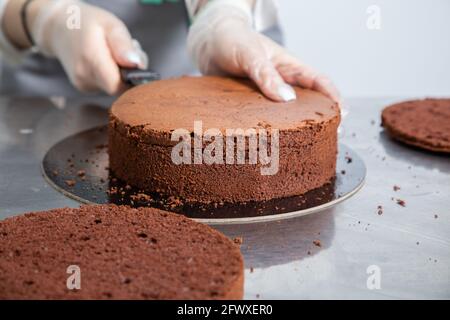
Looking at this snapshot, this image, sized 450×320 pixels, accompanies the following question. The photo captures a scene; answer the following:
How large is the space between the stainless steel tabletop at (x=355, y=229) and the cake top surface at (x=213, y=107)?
24cm

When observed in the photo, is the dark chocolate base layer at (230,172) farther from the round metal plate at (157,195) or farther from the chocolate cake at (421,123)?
the chocolate cake at (421,123)

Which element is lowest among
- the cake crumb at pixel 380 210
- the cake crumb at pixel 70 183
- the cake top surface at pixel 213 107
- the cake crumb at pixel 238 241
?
Answer: the cake crumb at pixel 380 210

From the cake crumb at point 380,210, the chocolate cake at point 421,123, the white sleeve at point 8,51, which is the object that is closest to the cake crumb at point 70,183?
the cake crumb at point 380,210

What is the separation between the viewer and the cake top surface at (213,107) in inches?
62.7

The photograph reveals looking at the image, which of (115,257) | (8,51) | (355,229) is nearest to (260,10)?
(8,51)

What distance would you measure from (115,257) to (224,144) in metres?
0.46

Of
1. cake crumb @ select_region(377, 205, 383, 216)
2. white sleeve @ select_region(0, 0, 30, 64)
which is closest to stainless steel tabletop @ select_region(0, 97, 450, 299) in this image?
cake crumb @ select_region(377, 205, 383, 216)

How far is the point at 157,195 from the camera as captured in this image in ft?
5.29

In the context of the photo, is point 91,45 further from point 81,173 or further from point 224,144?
point 224,144
